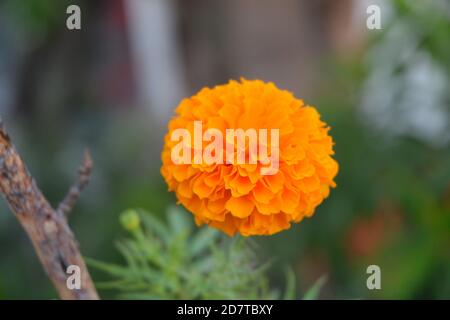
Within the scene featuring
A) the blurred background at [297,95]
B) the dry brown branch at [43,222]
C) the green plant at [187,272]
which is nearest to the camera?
the dry brown branch at [43,222]

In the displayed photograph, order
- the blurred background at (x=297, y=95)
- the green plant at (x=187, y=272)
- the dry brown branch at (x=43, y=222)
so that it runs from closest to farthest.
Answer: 1. the dry brown branch at (x=43, y=222)
2. the green plant at (x=187, y=272)
3. the blurred background at (x=297, y=95)

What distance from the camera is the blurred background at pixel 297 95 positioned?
4.38 feet

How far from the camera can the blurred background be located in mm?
1335

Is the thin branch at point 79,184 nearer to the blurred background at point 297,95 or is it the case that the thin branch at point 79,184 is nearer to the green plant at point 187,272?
the green plant at point 187,272

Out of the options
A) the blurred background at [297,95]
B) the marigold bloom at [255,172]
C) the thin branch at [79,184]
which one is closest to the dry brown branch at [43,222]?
the thin branch at [79,184]

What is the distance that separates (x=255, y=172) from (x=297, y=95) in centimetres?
162

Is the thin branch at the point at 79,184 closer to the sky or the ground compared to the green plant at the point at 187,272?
closer to the sky

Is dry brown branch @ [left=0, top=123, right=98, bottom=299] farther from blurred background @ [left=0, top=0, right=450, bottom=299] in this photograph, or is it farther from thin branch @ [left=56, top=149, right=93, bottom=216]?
blurred background @ [left=0, top=0, right=450, bottom=299]

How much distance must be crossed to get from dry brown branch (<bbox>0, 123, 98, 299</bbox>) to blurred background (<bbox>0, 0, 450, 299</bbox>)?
408 millimetres


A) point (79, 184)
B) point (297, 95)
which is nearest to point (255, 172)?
A: point (79, 184)

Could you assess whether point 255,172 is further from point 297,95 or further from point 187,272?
point 297,95

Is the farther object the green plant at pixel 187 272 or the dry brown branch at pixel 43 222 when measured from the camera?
the green plant at pixel 187 272

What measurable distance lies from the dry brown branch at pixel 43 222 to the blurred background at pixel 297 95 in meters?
0.41
